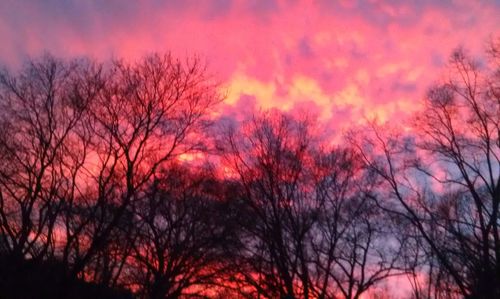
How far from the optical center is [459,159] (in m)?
24.4

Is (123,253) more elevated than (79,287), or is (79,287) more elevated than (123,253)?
(123,253)

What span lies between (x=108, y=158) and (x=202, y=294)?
13.6 metres

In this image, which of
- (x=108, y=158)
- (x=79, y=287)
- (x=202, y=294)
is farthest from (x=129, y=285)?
(x=108, y=158)

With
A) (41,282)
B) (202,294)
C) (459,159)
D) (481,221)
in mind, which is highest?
(459,159)

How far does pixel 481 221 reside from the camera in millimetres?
23859

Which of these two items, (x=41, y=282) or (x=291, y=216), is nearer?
(x=41, y=282)

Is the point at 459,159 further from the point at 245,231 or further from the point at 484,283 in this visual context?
the point at 245,231

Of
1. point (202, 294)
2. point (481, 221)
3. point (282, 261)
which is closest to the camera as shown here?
point (481, 221)

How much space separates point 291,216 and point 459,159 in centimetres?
985

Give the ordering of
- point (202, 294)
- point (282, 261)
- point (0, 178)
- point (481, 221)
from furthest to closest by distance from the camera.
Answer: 1. point (202, 294)
2. point (282, 261)
3. point (481, 221)
4. point (0, 178)

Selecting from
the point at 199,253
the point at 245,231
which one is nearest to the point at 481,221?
the point at 245,231

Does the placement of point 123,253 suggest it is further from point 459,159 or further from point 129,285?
point 459,159

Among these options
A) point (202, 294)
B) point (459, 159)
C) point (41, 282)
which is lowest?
point (41, 282)

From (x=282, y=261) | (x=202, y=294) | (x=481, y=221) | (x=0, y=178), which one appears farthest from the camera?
(x=202, y=294)
